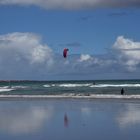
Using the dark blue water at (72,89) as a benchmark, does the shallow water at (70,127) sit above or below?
below

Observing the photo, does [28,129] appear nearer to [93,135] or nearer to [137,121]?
[93,135]

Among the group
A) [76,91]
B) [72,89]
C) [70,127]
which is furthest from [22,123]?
[72,89]

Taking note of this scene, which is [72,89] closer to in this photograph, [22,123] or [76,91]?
[76,91]

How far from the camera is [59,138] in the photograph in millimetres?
16969

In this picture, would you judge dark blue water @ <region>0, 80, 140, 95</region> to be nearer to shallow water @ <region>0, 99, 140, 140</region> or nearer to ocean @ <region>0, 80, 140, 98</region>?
ocean @ <region>0, 80, 140, 98</region>

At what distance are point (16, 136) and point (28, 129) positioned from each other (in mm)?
1960

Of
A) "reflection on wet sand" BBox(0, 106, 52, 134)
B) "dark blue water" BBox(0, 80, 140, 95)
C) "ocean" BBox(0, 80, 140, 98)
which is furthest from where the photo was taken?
"dark blue water" BBox(0, 80, 140, 95)

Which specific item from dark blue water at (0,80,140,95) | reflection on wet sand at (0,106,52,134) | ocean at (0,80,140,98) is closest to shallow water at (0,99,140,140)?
reflection on wet sand at (0,106,52,134)

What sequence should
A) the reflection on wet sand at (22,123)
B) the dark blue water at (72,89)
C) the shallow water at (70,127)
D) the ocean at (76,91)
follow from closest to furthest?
the shallow water at (70,127) < the reflection on wet sand at (22,123) < the ocean at (76,91) < the dark blue water at (72,89)

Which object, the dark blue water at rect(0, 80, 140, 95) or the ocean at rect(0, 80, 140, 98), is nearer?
the ocean at rect(0, 80, 140, 98)

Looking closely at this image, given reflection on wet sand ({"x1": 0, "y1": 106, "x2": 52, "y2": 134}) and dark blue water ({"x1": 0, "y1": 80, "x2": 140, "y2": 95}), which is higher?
dark blue water ({"x1": 0, "y1": 80, "x2": 140, "y2": 95})

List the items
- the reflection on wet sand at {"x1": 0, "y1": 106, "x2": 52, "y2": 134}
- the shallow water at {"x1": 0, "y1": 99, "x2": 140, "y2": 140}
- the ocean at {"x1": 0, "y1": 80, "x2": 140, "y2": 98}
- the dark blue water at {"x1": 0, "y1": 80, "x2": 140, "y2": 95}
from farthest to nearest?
the dark blue water at {"x1": 0, "y1": 80, "x2": 140, "y2": 95} → the ocean at {"x1": 0, "y1": 80, "x2": 140, "y2": 98} → the reflection on wet sand at {"x1": 0, "y1": 106, "x2": 52, "y2": 134} → the shallow water at {"x1": 0, "y1": 99, "x2": 140, "y2": 140}

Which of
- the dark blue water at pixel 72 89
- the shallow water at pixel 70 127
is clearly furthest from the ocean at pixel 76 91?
the shallow water at pixel 70 127

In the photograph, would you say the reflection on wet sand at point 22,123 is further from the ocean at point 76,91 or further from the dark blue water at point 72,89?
the dark blue water at point 72,89
